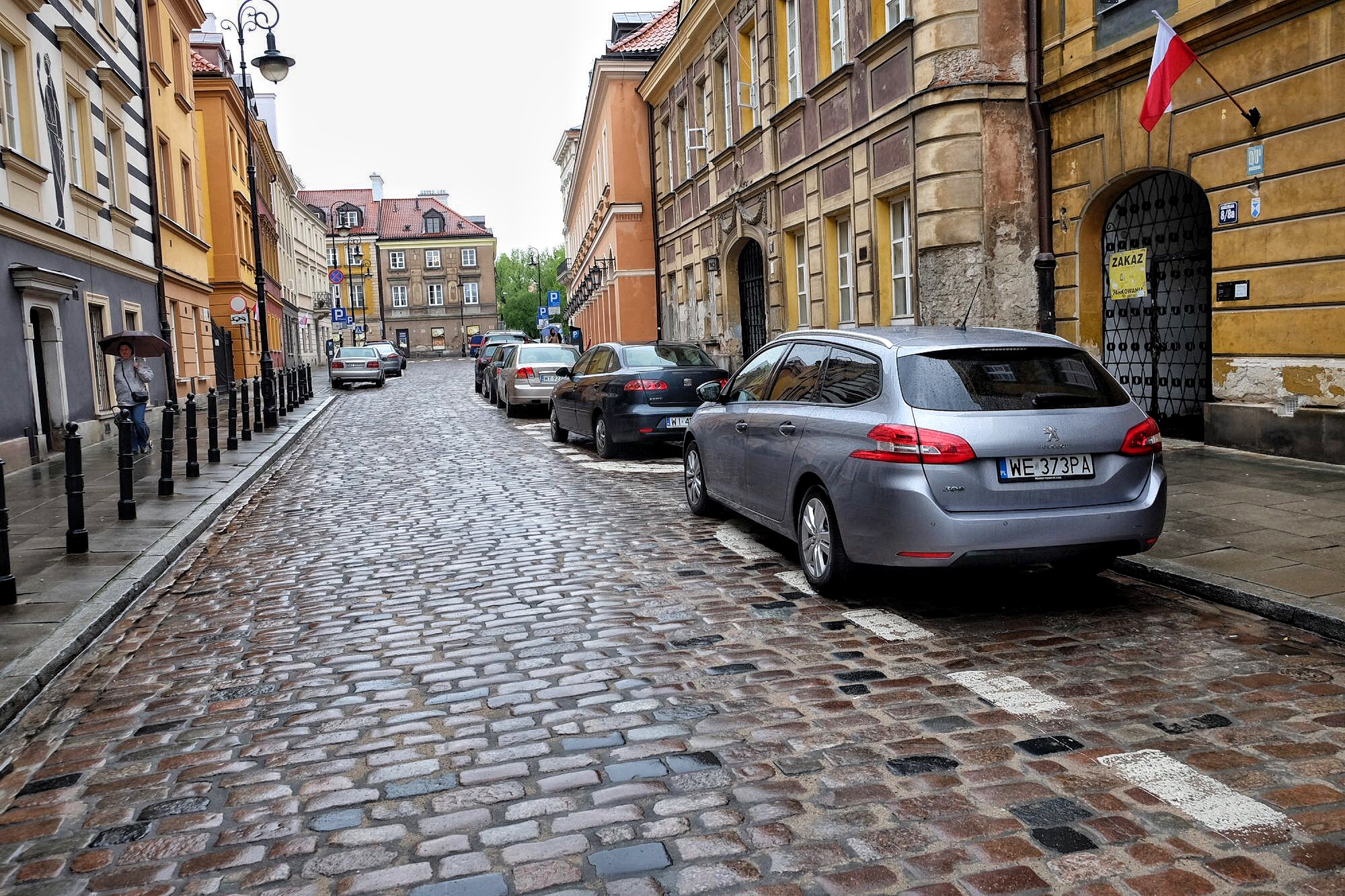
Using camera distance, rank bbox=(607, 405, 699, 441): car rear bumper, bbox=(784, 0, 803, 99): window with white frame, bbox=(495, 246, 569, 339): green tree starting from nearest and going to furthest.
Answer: bbox=(607, 405, 699, 441): car rear bumper → bbox=(784, 0, 803, 99): window with white frame → bbox=(495, 246, 569, 339): green tree

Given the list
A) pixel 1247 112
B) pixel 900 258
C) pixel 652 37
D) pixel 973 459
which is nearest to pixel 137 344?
pixel 900 258

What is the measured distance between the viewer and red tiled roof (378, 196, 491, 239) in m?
98.6

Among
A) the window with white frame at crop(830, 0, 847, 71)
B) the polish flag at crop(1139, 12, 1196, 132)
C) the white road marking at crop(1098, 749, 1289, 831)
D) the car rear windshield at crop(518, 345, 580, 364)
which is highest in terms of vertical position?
the window with white frame at crop(830, 0, 847, 71)

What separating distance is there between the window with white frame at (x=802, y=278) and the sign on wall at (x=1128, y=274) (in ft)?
23.1

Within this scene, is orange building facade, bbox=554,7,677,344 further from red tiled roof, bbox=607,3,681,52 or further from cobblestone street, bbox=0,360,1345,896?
cobblestone street, bbox=0,360,1345,896

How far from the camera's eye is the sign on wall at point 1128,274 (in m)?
12.3

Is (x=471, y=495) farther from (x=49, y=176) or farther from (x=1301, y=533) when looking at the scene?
(x=49, y=176)

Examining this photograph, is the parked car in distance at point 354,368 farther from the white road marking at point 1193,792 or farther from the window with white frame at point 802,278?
the white road marking at point 1193,792

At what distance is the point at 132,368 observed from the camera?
14961 millimetres

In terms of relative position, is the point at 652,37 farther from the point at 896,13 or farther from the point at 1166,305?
the point at 1166,305

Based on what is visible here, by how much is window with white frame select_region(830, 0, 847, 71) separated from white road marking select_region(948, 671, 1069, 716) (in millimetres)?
13771

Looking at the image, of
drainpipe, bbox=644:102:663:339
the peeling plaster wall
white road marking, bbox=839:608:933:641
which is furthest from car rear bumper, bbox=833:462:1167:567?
drainpipe, bbox=644:102:663:339

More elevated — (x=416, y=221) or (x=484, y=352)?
(x=416, y=221)

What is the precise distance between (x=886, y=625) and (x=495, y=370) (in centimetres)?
2321
